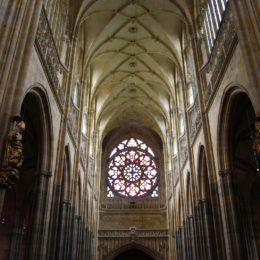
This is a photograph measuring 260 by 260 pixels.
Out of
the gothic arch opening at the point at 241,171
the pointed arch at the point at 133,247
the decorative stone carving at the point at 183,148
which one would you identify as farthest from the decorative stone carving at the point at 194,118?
the pointed arch at the point at 133,247

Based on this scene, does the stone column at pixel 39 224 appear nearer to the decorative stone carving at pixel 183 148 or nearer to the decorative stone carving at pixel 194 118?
the decorative stone carving at pixel 194 118

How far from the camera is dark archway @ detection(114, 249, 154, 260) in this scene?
2833 cm

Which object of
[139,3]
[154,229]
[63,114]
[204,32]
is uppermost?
[139,3]

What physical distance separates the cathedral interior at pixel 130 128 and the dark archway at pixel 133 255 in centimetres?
9

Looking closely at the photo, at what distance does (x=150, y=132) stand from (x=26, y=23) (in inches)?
936

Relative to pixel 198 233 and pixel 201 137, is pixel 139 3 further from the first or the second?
pixel 198 233

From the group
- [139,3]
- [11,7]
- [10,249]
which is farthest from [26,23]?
[10,249]

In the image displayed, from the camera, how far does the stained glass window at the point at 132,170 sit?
1145 inches

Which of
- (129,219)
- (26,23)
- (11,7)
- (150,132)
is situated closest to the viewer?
(11,7)

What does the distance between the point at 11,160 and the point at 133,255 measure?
24358mm

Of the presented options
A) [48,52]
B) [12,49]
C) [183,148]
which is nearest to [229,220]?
[12,49]

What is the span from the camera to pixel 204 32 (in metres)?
15.4

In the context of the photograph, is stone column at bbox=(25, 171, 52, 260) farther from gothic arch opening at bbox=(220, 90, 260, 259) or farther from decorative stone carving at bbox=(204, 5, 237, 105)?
decorative stone carving at bbox=(204, 5, 237, 105)

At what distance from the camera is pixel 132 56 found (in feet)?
74.8
